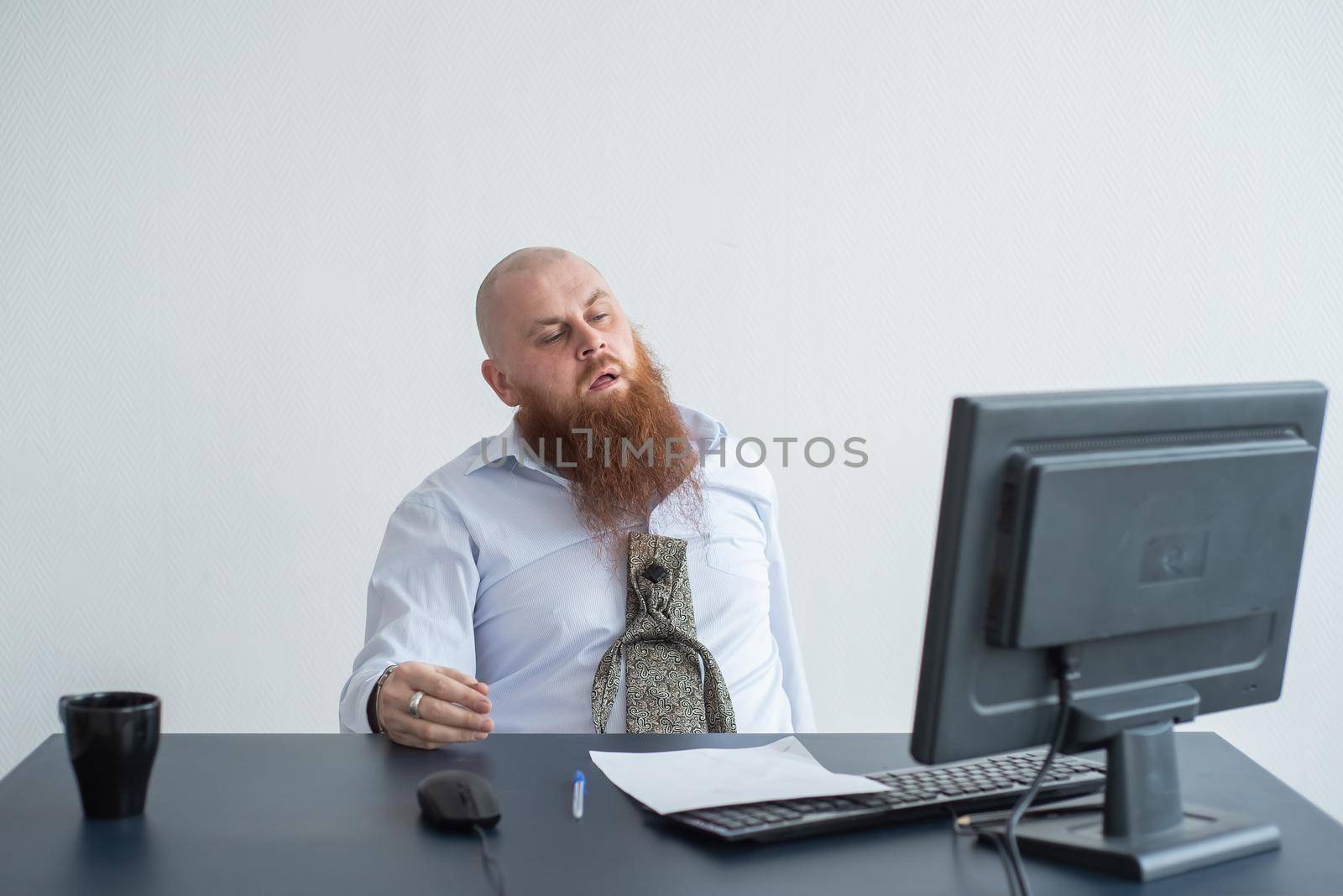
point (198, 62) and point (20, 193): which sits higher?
point (198, 62)

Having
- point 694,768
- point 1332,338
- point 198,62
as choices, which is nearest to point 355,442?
point 198,62

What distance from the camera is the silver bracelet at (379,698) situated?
129cm

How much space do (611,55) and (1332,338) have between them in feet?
5.94

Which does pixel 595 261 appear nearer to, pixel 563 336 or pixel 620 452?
pixel 563 336

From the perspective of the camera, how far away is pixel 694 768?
113 centimetres

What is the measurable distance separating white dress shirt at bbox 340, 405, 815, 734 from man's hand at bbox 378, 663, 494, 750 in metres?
0.34

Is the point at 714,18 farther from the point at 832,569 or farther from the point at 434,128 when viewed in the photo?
the point at 832,569

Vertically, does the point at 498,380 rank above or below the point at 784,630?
above

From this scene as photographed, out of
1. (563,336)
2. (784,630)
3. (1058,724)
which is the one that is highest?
(563,336)

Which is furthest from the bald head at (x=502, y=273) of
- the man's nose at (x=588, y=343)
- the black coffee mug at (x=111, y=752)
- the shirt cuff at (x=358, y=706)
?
the black coffee mug at (x=111, y=752)

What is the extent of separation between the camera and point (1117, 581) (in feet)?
2.94

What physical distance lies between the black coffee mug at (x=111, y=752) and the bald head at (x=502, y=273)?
45.0 inches

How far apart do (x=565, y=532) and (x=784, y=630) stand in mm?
429

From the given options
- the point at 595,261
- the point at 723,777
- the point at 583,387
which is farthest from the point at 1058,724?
the point at 595,261
